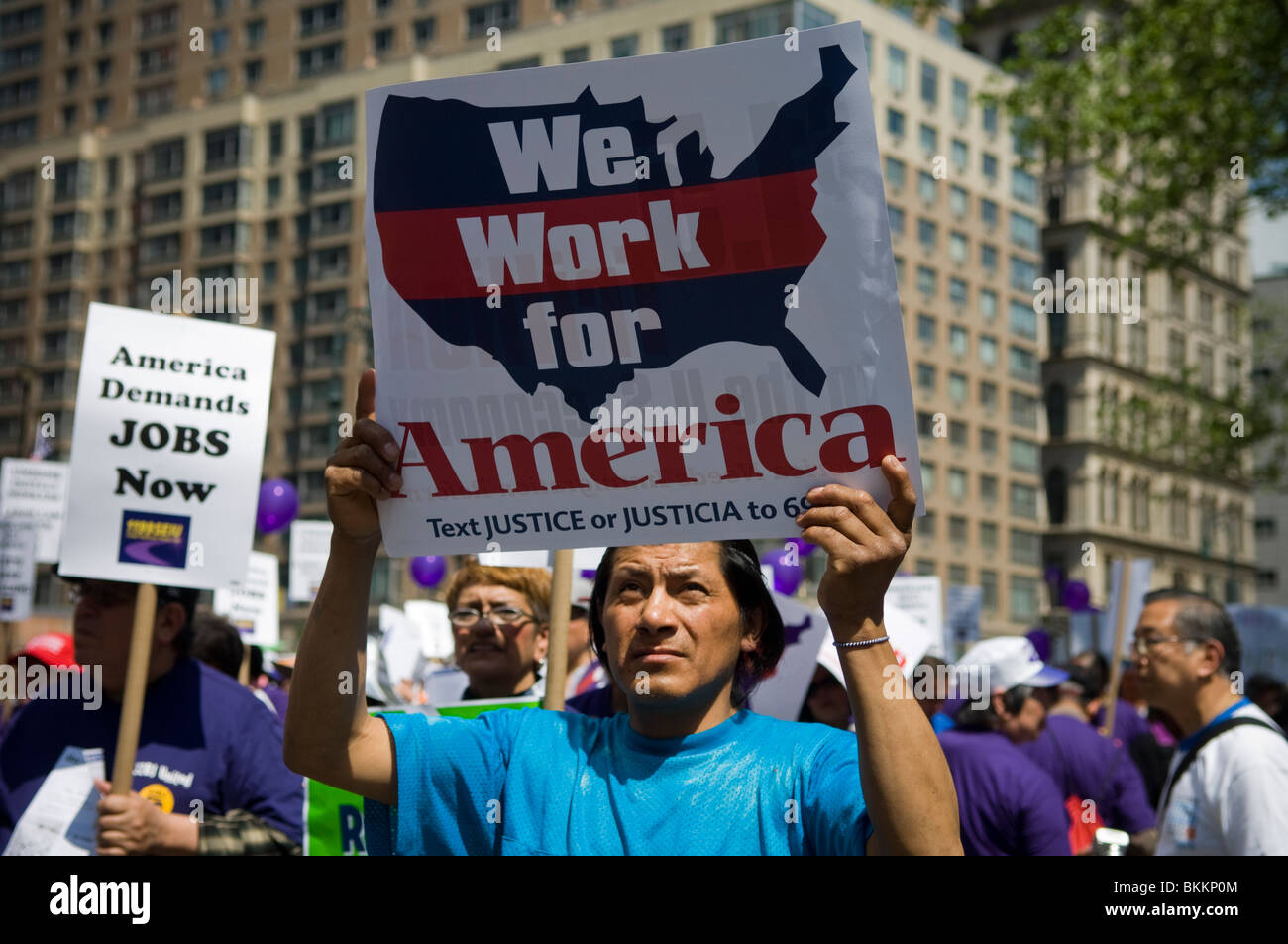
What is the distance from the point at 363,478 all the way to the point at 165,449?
197 centimetres

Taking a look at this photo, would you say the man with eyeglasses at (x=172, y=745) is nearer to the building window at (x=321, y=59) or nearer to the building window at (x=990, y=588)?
the building window at (x=990, y=588)

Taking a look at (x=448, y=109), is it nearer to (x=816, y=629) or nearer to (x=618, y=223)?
(x=618, y=223)

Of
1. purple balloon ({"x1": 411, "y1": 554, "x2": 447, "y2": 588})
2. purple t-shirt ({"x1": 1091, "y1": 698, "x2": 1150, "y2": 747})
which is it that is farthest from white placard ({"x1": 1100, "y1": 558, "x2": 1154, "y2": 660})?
purple balloon ({"x1": 411, "y1": 554, "x2": 447, "y2": 588})

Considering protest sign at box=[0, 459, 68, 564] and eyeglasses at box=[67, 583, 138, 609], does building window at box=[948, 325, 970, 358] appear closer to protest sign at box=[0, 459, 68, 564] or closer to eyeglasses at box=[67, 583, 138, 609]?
protest sign at box=[0, 459, 68, 564]

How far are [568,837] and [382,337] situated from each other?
1016 mm

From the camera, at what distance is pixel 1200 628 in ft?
16.5

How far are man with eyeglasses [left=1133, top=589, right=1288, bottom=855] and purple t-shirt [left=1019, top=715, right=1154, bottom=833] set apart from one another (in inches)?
106

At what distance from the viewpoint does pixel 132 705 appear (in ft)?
13.6

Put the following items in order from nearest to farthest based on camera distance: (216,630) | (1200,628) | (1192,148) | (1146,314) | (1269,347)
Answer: (1200,628)
(216,630)
(1192,148)
(1269,347)
(1146,314)

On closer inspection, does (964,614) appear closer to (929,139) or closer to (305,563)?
(305,563)

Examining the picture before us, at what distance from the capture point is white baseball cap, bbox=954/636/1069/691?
7.21 metres

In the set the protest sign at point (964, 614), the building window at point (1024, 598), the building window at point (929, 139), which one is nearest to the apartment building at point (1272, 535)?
the building window at point (1024, 598)

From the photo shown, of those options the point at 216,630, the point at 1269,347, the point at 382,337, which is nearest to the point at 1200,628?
the point at 382,337

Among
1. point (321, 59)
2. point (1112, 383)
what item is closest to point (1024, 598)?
point (1112, 383)
